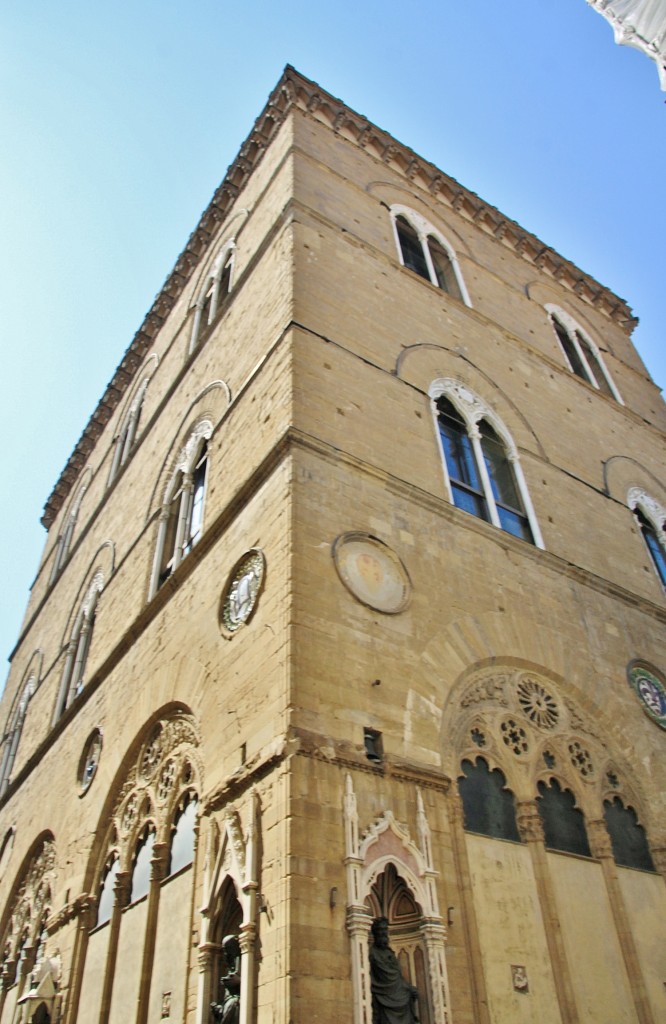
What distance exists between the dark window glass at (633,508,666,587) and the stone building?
5 cm

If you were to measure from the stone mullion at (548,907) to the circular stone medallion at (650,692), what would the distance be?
2.40 metres

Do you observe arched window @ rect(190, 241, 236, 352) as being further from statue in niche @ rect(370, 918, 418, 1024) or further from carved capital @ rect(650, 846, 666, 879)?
statue in niche @ rect(370, 918, 418, 1024)

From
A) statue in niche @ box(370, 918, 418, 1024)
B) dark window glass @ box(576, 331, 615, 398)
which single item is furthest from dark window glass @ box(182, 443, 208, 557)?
dark window glass @ box(576, 331, 615, 398)

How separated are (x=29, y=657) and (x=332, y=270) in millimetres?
10673

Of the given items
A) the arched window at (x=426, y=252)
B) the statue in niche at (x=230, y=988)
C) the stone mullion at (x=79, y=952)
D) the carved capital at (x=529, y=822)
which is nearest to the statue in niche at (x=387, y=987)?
the statue in niche at (x=230, y=988)

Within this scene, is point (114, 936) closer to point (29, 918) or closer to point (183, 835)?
point (183, 835)

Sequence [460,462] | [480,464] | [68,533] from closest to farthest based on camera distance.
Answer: [460,462], [480,464], [68,533]

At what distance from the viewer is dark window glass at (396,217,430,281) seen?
506 inches

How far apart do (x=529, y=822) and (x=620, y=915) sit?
1.09m

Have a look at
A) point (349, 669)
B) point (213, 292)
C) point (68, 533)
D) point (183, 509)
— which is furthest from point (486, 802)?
point (68, 533)

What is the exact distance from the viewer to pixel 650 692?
8703 mm

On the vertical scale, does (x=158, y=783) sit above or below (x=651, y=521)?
below

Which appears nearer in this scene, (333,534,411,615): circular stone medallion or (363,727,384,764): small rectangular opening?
(363,727,384,764): small rectangular opening

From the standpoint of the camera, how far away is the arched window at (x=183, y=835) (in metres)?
6.83
